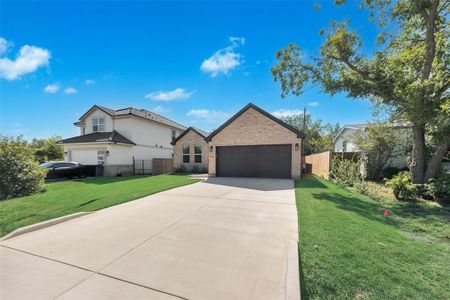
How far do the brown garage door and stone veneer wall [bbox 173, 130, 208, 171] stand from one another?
3.49 m

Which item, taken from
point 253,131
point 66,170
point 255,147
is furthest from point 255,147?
point 66,170

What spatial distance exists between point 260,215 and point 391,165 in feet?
44.5

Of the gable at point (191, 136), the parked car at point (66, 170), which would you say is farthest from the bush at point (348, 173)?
the parked car at point (66, 170)

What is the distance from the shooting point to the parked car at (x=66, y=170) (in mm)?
15305

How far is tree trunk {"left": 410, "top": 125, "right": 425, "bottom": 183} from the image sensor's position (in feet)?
31.1

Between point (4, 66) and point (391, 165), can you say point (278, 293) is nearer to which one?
point (4, 66)

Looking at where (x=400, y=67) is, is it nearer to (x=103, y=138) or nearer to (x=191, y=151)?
(x=191, y=151)

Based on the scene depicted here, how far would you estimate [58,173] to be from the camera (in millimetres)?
15602

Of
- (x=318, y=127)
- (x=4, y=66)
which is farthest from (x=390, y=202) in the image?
(x=318, y=127)

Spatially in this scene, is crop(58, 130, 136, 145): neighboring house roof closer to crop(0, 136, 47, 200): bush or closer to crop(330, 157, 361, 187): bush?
crop(0, 136, 47, 200): bush

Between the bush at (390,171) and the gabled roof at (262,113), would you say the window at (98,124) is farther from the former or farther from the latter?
the bush at (390,171)

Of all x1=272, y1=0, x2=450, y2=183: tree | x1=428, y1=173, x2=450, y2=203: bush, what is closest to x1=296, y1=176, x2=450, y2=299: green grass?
x1=428, y1=173, x2=450, y2=203: bush

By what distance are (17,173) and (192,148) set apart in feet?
39.7

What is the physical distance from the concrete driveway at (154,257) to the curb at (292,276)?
0.36 feet
